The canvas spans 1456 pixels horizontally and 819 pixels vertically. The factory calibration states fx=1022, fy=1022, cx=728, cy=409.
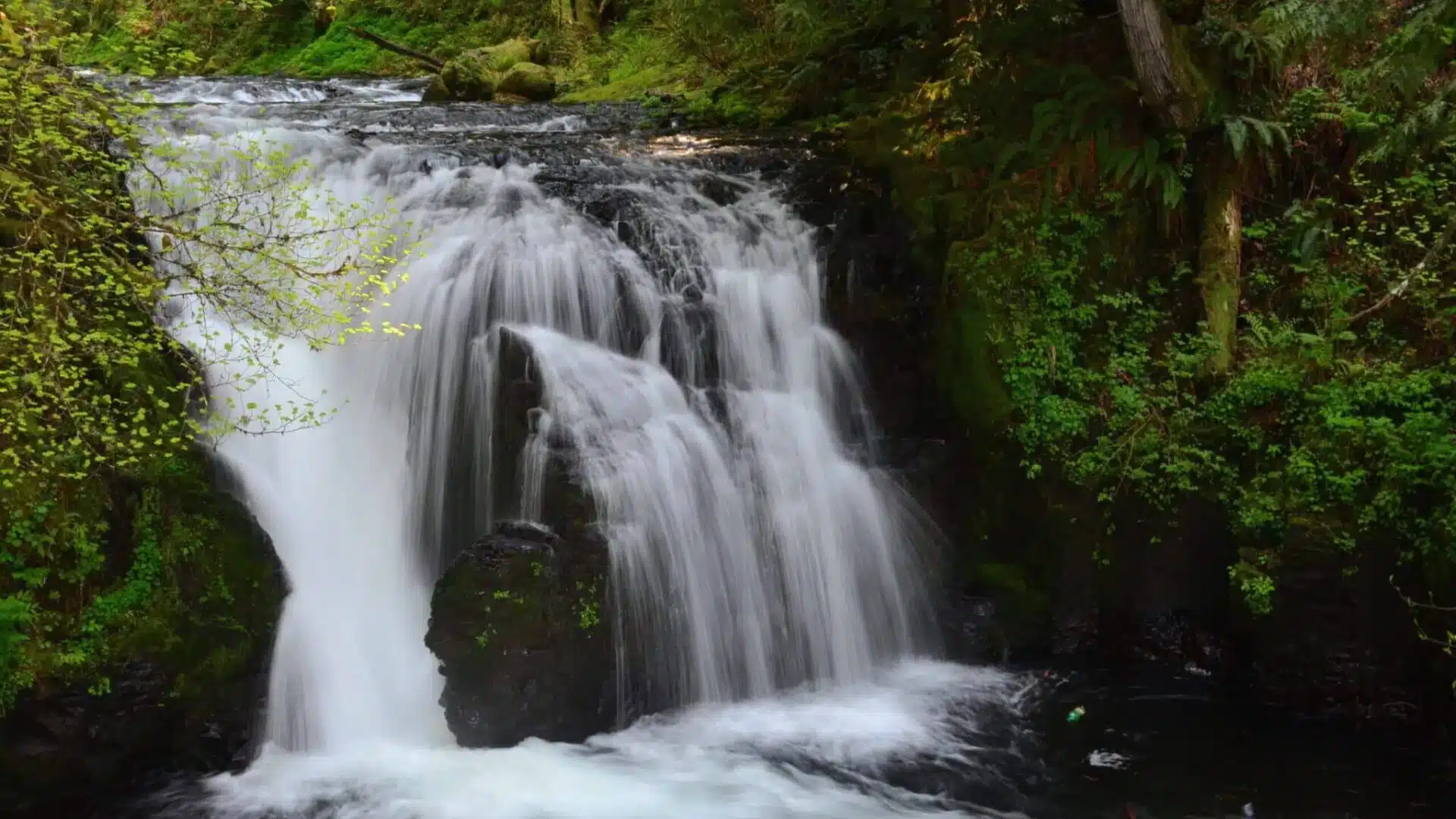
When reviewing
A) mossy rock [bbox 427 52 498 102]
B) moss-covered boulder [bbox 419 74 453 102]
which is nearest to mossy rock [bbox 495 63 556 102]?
mossy rock [bbox 427 52 498 102]

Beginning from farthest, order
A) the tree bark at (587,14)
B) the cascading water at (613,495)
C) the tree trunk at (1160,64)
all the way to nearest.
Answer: the tree bark at (587,14), the tree trunk at (1160,64), the cascading water at (613,495)

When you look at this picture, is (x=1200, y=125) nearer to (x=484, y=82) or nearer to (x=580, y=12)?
(x=484, y=82)

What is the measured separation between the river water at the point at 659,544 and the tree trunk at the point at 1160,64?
9.18ft

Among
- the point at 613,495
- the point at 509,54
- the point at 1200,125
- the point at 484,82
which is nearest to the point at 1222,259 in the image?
A: the point at 1200,125

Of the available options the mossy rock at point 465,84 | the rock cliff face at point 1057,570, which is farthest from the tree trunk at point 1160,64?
the mossy rock at point 465,84

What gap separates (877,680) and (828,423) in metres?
1.98

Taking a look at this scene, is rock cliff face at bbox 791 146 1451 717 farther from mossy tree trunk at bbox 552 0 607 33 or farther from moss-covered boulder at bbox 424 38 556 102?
mossy tree trunk at bbox 552 0 607 33

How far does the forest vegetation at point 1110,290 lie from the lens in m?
5.48

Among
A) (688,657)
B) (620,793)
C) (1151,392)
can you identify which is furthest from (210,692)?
(1151,392)

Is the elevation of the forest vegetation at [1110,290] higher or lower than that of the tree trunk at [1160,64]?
lower

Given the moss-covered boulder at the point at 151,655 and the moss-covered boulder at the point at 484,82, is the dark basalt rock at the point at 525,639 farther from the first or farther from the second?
the moss-covered boulder at the point at 484,82

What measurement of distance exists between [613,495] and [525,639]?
3.50ft

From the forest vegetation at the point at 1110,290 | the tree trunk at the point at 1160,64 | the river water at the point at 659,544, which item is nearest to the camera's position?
the forest vegetation at the point at 1110,290

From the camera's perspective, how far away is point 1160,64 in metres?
7.15
